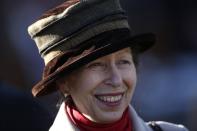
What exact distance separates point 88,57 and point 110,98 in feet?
0.73

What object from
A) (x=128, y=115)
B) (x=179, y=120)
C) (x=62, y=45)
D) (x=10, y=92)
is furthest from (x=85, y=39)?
(x=179, y=120)

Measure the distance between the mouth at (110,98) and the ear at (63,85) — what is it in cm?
21

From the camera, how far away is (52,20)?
319cm

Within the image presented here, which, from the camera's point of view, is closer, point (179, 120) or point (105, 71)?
point (105, 71)

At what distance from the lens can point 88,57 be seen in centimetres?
303

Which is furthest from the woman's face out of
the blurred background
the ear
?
the blurred background

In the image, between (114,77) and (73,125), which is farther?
(73,125)

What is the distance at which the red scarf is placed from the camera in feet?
10.3

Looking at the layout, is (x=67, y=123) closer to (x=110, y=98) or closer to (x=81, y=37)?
(x=110, y=98)

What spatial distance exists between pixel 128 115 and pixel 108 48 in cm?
46

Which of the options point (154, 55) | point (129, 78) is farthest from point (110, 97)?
point (154, 55)

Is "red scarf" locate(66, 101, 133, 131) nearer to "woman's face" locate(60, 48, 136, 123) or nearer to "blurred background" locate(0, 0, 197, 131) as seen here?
"woman's face" locate(60, 48, 136, 123)

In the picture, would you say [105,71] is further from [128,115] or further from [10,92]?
[10,92]

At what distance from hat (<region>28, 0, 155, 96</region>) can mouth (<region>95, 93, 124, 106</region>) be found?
0.59 ft
